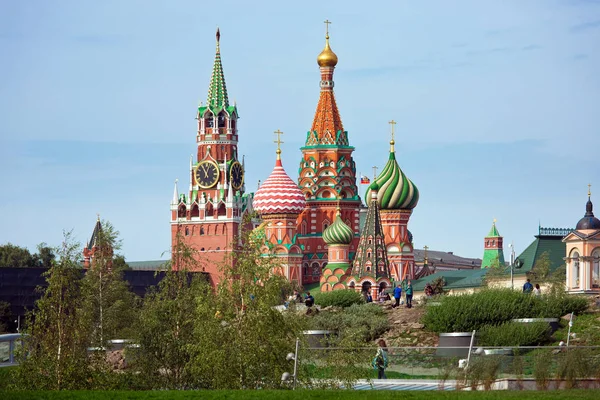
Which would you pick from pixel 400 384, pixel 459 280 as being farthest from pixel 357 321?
pixel 459 280

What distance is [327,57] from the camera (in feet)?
326

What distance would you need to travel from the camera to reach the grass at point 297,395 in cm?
2539

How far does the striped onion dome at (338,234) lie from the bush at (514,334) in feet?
160

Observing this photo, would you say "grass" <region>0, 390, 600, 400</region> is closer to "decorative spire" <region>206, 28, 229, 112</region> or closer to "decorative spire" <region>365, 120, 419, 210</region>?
"decorative spire" <region>365, 120, 419, 210</region>

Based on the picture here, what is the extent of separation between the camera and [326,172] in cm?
9919

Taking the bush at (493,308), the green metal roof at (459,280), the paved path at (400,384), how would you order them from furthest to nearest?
the green metal roof at (459,280)
the bush at (493,308)
the paved path at (400,384)

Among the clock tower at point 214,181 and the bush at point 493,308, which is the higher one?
the clock tower at point 214,181

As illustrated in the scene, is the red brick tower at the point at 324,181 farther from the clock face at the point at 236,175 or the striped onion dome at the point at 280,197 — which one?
the clock face at the point at 236,175

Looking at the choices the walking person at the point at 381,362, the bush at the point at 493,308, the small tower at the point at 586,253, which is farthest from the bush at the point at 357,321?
the walking person at the point at 381,362

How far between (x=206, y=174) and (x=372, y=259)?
40.1m

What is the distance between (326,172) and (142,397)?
240 ft

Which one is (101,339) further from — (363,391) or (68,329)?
(363,391)

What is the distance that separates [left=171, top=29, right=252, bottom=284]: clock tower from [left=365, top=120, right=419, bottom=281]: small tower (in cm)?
2946

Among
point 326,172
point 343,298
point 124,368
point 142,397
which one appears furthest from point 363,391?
point 326,172
